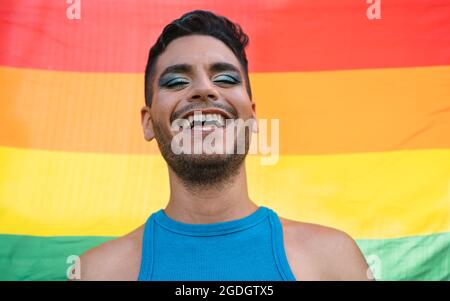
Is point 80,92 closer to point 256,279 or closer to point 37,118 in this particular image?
point 37,118

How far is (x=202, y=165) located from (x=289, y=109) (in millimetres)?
543

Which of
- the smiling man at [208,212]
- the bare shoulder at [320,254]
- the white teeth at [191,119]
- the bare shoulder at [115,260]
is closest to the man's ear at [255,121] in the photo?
the smiling man at [208,212]

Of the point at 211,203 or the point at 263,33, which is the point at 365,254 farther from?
the point at 263,33

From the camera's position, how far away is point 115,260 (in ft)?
7.40

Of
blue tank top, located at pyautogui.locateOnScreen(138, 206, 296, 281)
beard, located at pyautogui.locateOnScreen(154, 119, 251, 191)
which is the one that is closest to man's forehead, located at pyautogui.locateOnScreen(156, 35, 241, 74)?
beard, located at pyautogui.locateOnScreen(154, 119, 251, 191)

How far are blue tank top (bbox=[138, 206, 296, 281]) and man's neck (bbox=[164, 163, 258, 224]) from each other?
32mm

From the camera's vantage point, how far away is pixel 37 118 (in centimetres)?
257

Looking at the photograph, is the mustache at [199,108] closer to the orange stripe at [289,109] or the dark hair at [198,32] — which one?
the dark hair at [198,32]

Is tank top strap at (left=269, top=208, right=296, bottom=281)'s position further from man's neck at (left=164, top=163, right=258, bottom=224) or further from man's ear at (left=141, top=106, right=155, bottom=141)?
man's ear at (left=141, top=106, right=155, bottom=141)

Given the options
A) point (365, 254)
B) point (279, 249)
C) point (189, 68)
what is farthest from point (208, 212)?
point (365, 254)

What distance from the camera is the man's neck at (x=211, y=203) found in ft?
7.41

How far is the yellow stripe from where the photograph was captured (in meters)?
2.47

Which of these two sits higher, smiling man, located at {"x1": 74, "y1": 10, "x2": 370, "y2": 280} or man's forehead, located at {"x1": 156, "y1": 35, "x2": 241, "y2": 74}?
man's forehead, located at {"x1": 156, "y1": 35, "x2": 241, "y2": 74}

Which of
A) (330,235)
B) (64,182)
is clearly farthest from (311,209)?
(64,182)
